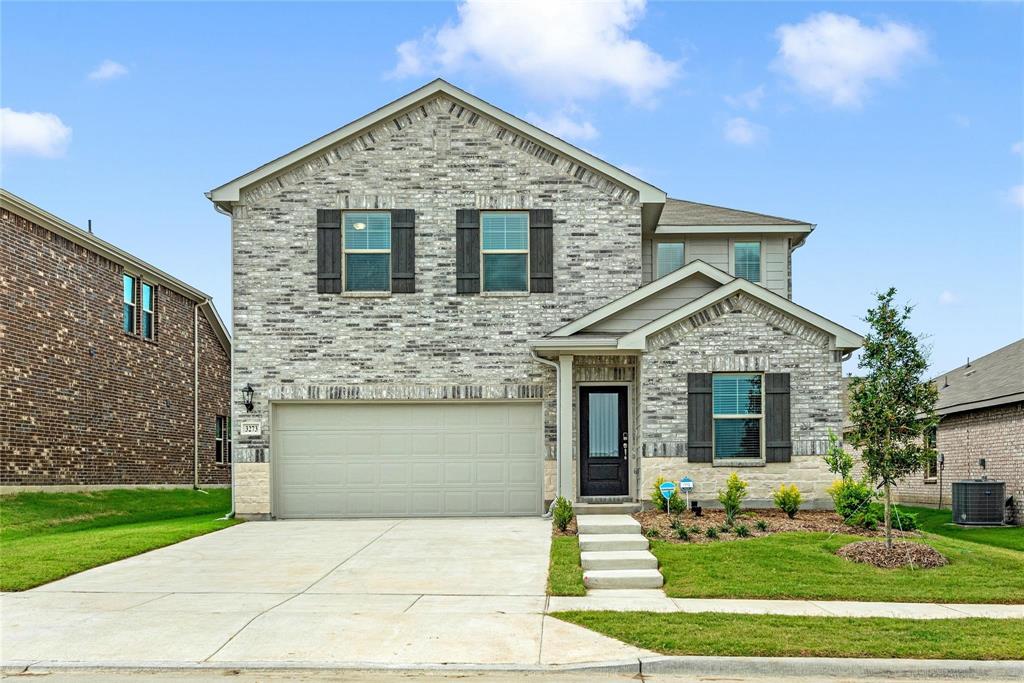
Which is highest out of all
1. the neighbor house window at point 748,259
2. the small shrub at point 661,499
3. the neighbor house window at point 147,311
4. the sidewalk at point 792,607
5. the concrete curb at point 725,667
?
the neighbor house window at point 748,259

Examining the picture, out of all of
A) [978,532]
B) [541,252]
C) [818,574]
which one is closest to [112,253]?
[541,252]

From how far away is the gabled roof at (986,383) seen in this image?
64.0ft

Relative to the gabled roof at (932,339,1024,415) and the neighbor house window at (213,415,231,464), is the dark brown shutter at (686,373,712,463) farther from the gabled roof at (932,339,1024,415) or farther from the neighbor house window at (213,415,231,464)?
the neighbor house window at (213,415,231,464)

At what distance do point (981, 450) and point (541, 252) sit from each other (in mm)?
11023

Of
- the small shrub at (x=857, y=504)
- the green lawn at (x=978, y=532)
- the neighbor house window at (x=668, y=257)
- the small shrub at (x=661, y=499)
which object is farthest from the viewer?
the neighbor house window at (x=668, y=257)

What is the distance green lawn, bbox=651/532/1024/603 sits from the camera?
34.7 ft

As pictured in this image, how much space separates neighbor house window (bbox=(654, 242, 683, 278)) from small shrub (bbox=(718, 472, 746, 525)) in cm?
584

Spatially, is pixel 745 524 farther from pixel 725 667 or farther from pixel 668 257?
pixel 668 257

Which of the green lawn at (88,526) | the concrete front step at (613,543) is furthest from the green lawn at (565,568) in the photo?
the green lawn at (88,526)

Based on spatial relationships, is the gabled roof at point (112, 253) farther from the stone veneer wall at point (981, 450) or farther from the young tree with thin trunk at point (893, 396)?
the stone veneer wall at point (981, 450)

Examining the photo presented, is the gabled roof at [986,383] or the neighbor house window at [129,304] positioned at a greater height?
the neighbor house window at [129,304]

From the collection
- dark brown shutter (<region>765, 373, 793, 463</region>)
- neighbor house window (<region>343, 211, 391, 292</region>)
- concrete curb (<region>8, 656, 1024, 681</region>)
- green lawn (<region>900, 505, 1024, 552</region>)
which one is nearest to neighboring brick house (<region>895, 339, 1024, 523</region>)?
green lawn (<region>900, 505, 1024, 552</region>)

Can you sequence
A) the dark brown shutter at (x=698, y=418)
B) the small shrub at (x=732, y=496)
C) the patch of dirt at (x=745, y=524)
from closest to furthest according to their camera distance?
the patch of dirt at (x=745, y=524)
the small shrub at (x=732, y=496)
the dark brown shutter at (x=698, y=418)

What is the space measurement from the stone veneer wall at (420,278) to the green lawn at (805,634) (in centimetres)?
855
